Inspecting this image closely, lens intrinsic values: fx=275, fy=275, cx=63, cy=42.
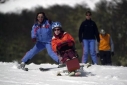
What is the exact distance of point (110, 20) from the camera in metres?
26.4

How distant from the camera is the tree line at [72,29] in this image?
2478 cm

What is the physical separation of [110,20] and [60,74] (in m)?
21.8

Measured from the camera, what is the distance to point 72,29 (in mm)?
32500

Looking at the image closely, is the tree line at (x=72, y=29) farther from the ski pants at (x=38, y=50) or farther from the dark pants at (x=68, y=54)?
the dark pants at (x=68, y=54)

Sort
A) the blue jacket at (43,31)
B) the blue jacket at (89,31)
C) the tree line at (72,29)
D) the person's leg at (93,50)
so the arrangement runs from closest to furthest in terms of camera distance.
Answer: the blue jacket at (43,31)
the person's leg at (93,50)
the blue jacket at (89,31)
the tree line at (72,29)

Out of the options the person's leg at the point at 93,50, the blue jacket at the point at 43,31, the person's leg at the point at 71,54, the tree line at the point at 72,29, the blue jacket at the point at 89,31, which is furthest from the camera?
the tree line at the point at 72,29

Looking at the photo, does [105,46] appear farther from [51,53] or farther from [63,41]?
[63,41]

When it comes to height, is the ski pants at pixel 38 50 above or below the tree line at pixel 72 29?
below

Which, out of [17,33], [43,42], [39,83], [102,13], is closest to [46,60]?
[17,33]

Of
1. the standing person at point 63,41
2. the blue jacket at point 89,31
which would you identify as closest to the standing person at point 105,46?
the blue jacket at point 89,31

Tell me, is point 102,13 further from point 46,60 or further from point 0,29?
point 0,29

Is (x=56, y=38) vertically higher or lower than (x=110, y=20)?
lower

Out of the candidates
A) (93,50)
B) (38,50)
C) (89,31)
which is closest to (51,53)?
(38,50)

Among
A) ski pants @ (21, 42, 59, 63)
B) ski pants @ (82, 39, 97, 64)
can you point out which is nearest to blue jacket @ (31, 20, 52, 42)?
ski pants @ (21, 42, 59, 63)
